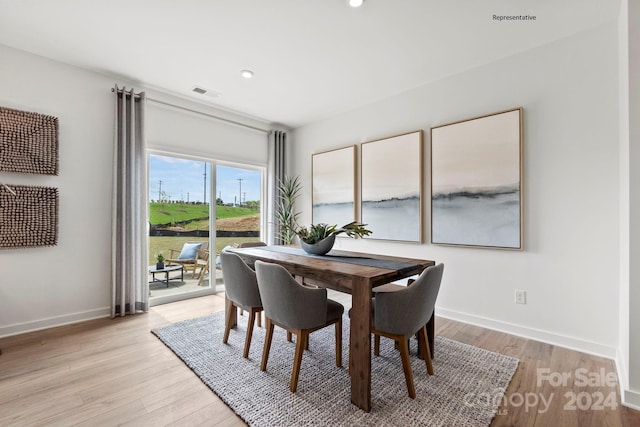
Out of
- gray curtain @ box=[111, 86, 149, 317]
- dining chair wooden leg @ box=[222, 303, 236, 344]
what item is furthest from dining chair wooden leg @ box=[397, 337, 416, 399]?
gray curtain @ box=[111, 86, 149, 317]

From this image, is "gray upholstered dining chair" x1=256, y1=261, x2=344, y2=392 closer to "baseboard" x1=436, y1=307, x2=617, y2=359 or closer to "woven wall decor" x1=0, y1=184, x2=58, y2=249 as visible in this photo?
"baseboard" x1=436, y1=307, x2=617, y2=359

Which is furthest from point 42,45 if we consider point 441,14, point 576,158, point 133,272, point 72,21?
point 576,158

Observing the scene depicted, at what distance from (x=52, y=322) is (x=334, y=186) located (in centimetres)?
357

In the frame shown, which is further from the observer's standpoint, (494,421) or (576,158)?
(576,158)

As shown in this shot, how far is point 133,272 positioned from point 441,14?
154 inches

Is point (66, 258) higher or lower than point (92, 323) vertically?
higher

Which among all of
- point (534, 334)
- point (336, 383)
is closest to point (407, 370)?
point (336, 383)

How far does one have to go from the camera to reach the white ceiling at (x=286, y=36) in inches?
86.0

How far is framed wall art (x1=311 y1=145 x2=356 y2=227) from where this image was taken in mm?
4145

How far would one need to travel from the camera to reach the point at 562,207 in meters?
2.53

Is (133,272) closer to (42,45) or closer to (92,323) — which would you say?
(92,323)

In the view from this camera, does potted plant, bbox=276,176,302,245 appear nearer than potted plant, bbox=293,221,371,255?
No

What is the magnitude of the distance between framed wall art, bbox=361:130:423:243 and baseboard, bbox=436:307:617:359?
911 millimetres

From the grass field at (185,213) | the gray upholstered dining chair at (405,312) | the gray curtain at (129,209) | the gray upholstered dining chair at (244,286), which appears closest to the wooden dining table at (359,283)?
the gray upholstered dining chair at (405,312)
